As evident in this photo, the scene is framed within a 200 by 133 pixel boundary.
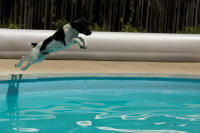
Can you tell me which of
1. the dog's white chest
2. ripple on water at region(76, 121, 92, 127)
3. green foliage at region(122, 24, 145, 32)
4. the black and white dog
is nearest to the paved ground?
the black and white dog

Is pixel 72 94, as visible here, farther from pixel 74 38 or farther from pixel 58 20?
pixel 58 20

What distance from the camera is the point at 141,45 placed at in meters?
8.47

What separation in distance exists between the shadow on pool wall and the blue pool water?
201 cm

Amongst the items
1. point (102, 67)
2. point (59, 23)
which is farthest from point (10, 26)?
point (102, 67)

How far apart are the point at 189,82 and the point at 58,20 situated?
15.2 ft

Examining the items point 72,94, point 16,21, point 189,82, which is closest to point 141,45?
point 189,82

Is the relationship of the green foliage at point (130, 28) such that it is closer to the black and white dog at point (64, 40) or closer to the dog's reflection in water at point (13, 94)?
the dog's reflection in water at point (13, 94)

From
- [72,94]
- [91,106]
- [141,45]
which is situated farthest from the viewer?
[141,45]

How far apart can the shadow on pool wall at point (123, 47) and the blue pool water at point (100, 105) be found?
2011 millimetres

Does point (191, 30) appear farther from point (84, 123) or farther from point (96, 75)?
point (84, 123)

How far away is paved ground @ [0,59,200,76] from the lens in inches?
265

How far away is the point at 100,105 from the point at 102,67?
5.29 feet

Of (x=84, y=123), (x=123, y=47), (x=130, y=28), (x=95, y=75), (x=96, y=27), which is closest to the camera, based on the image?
(x=84, y=123)

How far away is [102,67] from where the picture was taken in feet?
24.1
